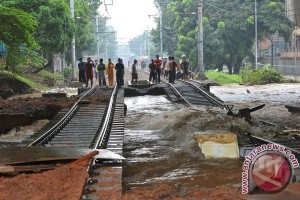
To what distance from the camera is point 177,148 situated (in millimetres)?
10172

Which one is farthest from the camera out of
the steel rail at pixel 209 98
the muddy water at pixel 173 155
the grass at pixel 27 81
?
the grass at pixel 27 81

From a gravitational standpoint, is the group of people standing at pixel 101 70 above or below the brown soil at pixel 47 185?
above

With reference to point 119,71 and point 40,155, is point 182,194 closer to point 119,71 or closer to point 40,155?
point 40,155

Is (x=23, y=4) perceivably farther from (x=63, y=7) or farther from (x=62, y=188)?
(x=62, y=188)

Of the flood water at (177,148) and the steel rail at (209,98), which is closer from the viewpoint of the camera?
the flood water at (177,148)

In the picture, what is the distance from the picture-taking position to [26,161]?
21.1 ft

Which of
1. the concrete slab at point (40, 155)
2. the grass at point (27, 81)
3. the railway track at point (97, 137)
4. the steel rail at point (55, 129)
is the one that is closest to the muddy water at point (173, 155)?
the railway track at point (97, 137)

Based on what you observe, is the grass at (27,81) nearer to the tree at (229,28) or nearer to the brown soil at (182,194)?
the tree at (229,28)

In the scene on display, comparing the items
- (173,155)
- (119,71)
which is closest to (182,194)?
(173,155)

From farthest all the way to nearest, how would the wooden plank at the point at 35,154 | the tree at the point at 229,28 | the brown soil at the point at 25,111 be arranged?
1. the tree at the point at 229,28
2. the brown soil at the point at 25,111
3. the wooden plank at the point at 35,154

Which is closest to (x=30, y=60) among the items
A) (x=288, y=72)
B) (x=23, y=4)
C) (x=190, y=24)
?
(x=23, y=4)

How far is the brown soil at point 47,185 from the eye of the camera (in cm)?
510

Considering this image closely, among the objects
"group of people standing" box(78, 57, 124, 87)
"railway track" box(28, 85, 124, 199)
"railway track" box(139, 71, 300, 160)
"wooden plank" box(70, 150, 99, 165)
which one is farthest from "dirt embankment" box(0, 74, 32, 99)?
"wooden plank" box(70, 150, 99, 165)

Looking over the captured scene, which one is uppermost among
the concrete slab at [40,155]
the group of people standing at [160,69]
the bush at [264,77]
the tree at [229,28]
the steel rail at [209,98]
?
the tree at [229,28]
